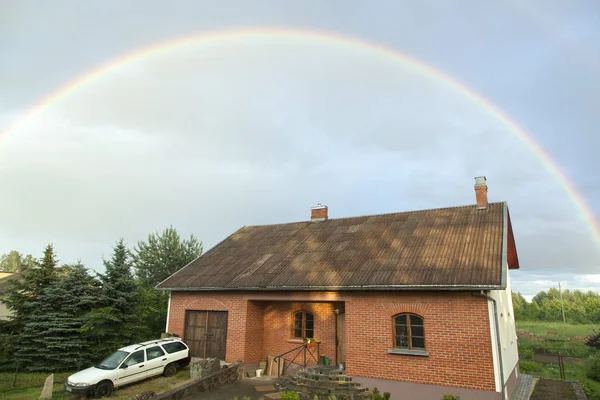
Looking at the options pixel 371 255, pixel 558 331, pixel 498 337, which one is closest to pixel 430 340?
pixel 498 337

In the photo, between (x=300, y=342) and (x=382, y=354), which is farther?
(x=300, y=342)

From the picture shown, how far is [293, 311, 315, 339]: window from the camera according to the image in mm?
15055

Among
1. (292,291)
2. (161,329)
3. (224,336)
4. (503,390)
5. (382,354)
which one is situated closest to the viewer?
(503,390)

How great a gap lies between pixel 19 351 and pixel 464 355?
1821cm

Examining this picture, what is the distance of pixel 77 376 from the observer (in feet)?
40.0

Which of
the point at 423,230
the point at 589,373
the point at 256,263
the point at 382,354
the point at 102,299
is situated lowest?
the point at 589,373

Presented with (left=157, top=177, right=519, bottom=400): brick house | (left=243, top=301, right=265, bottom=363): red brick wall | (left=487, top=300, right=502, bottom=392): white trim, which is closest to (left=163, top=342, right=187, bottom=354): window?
(left=157, top=177, right=519, bottom=400): brick house

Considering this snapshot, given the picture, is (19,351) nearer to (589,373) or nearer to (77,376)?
(77,376)

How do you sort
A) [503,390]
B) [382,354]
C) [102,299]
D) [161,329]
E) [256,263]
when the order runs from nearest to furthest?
[503,390]
[382,354]
[256,263]
[102,299]
[161,329]

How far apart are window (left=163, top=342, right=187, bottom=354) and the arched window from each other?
8.44 metres

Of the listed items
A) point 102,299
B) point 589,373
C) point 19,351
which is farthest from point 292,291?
point 589,373

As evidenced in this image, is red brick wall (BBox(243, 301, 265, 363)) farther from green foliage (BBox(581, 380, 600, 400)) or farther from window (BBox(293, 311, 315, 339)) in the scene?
green foliage (BBox(581, 380, 600, 400))

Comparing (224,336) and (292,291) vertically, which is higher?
(292,291)

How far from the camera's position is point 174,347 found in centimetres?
1490
